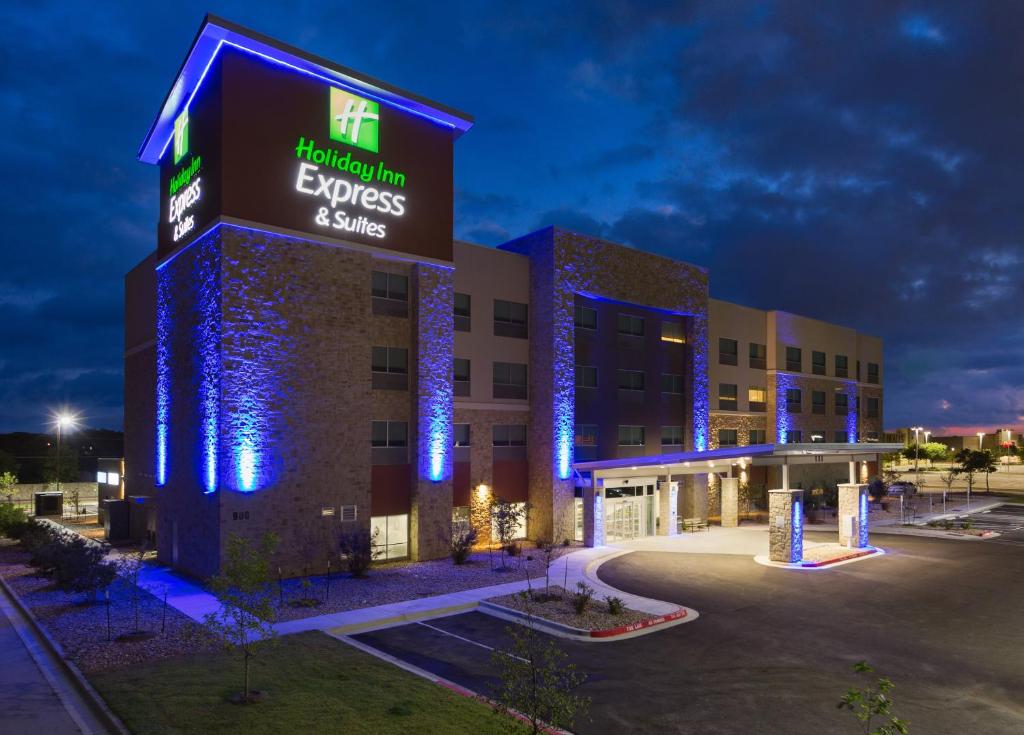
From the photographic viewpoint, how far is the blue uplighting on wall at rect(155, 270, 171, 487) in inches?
1175

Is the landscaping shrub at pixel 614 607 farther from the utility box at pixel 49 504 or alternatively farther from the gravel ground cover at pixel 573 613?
the utility box at pixel 49 504

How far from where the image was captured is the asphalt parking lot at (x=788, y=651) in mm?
13547

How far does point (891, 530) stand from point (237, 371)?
125ft

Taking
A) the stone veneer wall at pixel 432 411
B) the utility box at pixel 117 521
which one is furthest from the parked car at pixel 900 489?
the utility box at pixel 117 521

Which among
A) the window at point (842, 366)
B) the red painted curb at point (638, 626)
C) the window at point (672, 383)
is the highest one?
the window at point (842, 366)

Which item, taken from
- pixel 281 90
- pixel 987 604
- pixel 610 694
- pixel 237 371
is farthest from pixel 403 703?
pixel 281 90

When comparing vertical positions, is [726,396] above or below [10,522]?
above

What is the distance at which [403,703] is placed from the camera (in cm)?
1319

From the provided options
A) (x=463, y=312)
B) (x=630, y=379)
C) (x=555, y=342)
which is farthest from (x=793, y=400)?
(x=463, y=312)

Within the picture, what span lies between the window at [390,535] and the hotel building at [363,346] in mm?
144

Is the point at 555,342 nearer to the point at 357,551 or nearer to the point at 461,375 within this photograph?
the point at 461,375

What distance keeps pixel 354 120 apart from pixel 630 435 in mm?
22619

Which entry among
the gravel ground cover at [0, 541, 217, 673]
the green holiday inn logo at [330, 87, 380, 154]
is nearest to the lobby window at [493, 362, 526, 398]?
the green holiday inn logo at [330, 87, 380, 154]

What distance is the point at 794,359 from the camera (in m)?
54.7
